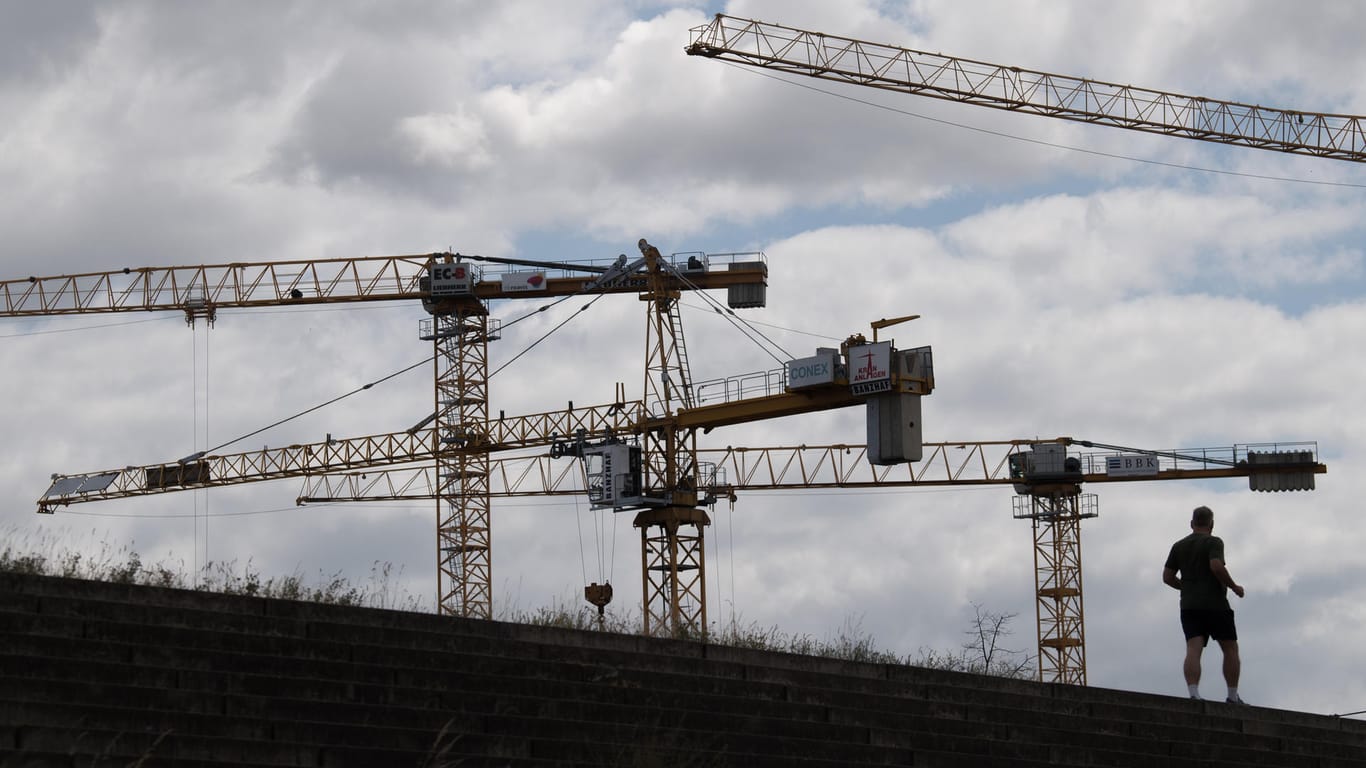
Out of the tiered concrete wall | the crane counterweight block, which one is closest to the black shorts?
the tiered concrete wall

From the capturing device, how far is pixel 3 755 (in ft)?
33.7

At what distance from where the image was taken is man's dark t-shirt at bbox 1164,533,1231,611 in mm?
15891

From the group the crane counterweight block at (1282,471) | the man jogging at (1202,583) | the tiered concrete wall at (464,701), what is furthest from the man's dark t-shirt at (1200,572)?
the crane counterweight block at (1282,471)

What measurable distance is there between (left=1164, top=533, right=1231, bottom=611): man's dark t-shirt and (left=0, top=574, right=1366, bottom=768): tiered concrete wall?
141 cm

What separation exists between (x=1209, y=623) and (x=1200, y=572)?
44 cm

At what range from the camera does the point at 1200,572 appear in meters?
16.0

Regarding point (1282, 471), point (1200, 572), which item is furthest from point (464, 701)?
point (1282, 471)

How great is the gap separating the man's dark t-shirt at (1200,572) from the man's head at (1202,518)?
119mm

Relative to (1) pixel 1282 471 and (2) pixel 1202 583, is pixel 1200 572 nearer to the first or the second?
(2) pixel 1202 583

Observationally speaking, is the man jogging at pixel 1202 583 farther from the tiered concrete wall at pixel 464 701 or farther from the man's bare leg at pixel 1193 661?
the tiered concrete wall at pixel 464 701

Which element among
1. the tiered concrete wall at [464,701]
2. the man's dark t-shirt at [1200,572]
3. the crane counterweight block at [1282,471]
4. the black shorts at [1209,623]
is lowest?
the tiered concrete wall at [464,701]

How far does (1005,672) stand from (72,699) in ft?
35.3

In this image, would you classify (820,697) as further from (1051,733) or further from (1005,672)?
(1005,672)

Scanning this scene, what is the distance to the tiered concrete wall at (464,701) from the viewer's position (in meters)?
11.2
